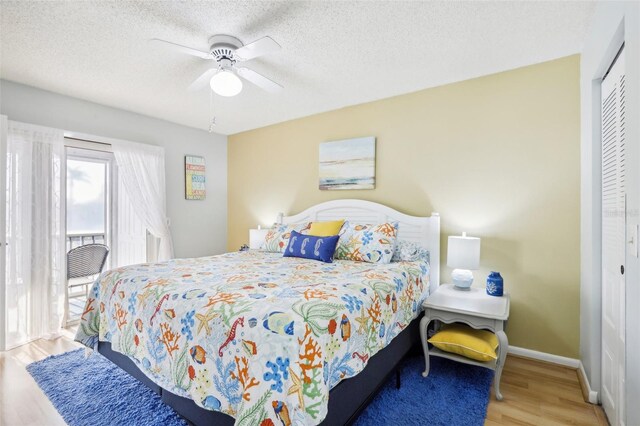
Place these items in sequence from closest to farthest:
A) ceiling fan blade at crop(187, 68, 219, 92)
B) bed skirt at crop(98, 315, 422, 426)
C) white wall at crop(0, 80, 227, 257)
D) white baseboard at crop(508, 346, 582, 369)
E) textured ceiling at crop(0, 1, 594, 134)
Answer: bed skirt at crop(98, 315, 422, 426), textured ceiling at crop(0, 1, 594, 134), ceiling fan blade at crop(187, 68, 219, 92), white baseboard at crop(508, 346, 582, 369), white wall at crop(0, 80, 227, 257)

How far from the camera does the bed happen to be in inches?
49.5

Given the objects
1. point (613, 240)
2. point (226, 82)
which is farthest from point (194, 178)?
point (613, 240)

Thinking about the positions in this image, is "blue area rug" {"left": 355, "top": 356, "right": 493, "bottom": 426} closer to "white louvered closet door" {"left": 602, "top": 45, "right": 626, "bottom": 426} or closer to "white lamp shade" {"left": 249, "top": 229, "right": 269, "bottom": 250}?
"white louvered closet door" {"left": 602, "top": 45, "right": 626, "bottom": 426}

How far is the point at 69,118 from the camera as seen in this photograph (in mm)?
3367

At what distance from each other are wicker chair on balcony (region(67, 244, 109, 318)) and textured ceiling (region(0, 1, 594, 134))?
1.66 m

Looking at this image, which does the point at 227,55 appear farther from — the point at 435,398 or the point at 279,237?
the point at 435,398

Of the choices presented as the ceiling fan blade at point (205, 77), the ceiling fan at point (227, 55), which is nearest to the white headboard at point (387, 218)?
the ceiling fan at point (227, 55)

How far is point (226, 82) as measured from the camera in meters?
2.28

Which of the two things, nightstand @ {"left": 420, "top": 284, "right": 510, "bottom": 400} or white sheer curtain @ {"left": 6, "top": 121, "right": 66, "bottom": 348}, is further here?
white sheer curtain @ {"left": 6, "top": 121, "right": 66, "bottom": 348}

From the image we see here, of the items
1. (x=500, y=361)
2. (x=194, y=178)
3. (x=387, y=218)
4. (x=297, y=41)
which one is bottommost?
(x=500, y=361)

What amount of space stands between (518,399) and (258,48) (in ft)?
9.49

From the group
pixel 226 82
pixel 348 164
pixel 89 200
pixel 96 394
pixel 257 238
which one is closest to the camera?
pixel 96 394

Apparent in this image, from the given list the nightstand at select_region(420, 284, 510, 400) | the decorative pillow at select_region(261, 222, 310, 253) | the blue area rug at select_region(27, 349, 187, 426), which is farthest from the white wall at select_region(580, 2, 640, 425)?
the decorative pillow at select_region(261, 222, 310, 253)

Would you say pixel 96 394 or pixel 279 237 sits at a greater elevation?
pixel 279 237
